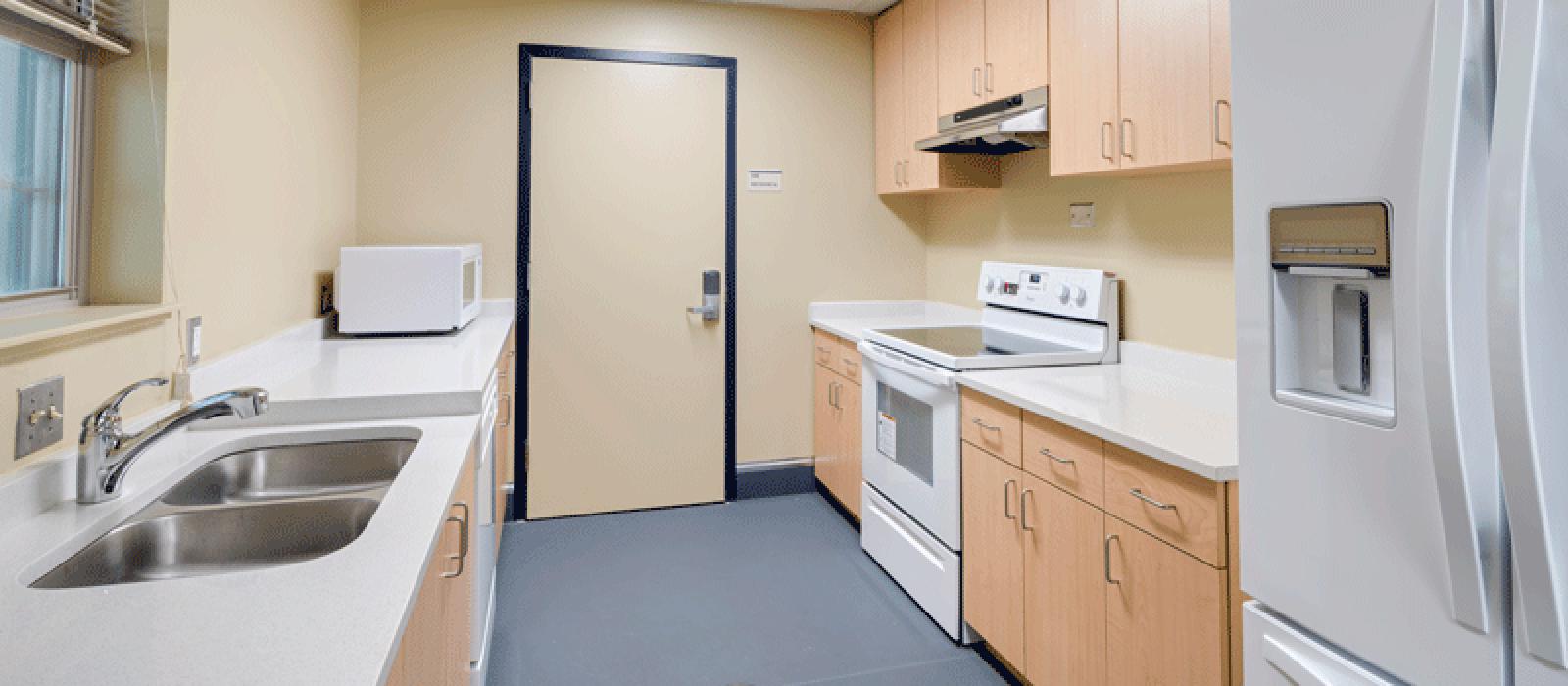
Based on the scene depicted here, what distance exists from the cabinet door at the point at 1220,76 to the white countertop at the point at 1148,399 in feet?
2.01

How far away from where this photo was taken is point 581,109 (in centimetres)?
351

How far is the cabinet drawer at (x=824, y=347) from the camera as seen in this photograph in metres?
3.60

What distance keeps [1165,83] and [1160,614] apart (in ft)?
4.19

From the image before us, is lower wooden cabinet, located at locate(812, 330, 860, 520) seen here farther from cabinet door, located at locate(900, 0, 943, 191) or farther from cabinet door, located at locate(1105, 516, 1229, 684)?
cabinet door, located at locate(1105, 516, 1229, 684)

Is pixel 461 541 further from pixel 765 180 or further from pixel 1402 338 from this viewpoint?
pixel 765 180

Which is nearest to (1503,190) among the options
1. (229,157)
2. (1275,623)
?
(1275,623)

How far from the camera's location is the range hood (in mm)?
2510

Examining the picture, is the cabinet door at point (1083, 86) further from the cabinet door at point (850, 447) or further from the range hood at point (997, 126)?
the cabinet door at point (850, 447)

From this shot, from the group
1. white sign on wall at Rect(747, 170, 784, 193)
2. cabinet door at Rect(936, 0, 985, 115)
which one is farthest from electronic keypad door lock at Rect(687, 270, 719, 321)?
cabinet door at Rect(936, 0, 985, 115)

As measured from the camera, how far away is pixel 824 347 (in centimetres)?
373

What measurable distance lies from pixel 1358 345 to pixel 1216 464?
0.41 m

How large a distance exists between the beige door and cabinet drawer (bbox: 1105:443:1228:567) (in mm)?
2313

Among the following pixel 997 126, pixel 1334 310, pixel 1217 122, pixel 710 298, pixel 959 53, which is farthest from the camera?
pixel 710 298

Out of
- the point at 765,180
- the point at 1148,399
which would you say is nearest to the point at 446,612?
the point at 1148,399
